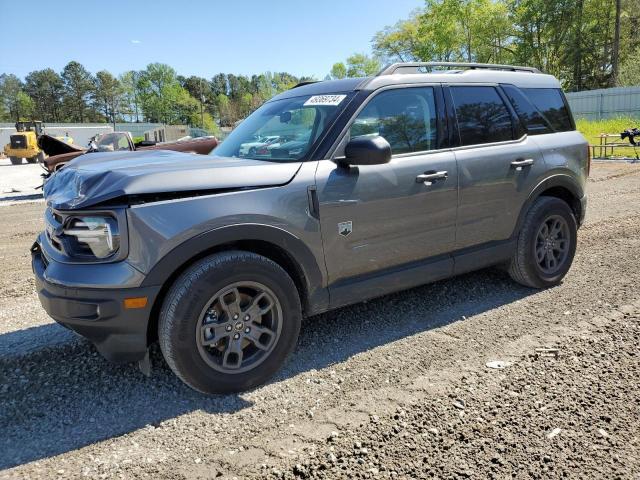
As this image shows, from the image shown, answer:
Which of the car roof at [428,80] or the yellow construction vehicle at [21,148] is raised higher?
the yellow construction vehicle at [21,148]

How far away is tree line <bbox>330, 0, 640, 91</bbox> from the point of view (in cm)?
4322

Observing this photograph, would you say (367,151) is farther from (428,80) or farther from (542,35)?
(542,35)

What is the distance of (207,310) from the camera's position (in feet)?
9.34

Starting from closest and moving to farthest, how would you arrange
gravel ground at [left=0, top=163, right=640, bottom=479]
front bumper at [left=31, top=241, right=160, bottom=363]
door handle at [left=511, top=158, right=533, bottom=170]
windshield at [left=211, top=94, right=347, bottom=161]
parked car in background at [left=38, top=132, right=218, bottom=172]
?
gravel ground at [left=0, top=163, right=640, bottom=479]
front bumper at [left=31, top=241, right=160, bottom=363]
windshield at [left=211, top=94, right=347, bottom=161]
door handle at [left=511, top=158, right=533, bottom=170]
parked car in background at [left=38, top=132, right=218, bottom=172]

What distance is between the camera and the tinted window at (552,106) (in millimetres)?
4578

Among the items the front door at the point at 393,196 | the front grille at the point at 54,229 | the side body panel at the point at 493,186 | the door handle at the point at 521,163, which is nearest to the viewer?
the front grille at the point at 54,229

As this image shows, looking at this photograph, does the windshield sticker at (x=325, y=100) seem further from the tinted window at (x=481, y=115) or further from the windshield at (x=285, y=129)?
the tinted window at (x=481, y=115)

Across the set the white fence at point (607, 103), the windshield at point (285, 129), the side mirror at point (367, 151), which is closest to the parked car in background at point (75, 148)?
the windshield at point (285, 129)

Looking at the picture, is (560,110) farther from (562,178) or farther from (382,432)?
(382,432)

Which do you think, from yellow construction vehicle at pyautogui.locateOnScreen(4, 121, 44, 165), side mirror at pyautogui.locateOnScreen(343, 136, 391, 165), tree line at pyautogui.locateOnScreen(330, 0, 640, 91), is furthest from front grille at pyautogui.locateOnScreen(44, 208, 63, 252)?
tree line at pyautogui.locateOnScreen(330, 0, 640, 91)

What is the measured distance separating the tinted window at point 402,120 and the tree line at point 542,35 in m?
43.4

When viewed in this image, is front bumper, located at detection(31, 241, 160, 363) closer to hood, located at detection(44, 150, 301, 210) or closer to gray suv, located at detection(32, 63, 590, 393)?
gray suv, located at detection(32, 63, 590, 393)

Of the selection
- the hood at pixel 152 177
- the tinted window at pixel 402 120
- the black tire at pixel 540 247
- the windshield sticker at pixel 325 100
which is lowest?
the black tire at pixel 540 247

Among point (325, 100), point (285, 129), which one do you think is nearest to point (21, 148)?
point (285, 129)
